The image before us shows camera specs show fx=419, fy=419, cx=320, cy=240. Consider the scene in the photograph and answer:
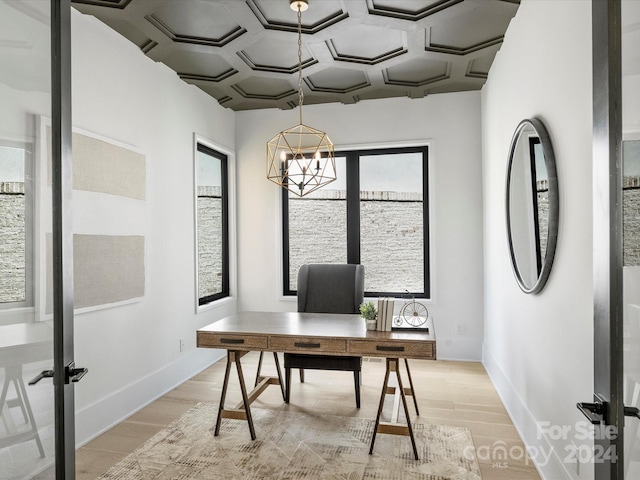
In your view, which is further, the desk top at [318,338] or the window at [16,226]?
the desk top at [318,338]

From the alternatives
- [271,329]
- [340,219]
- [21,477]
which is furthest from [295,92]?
[21,477]

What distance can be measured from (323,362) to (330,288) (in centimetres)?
69

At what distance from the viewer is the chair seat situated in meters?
2.82

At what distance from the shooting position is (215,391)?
3498 mm

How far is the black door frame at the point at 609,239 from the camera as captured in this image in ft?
3.10

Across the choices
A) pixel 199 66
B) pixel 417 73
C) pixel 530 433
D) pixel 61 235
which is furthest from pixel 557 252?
pixel 199 66

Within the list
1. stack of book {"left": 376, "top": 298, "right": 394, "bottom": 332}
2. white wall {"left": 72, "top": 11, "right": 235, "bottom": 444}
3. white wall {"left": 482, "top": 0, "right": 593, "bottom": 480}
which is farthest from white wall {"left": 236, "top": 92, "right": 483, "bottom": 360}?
stack of book {"left": 376, "top": 298, "right": 394, "bottom": 332}

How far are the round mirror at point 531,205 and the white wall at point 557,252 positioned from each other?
0.17ft

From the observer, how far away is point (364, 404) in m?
3.18

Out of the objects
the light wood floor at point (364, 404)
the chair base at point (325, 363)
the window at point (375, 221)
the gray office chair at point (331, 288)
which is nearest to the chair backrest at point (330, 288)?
the gray office chair at point (331, 288)

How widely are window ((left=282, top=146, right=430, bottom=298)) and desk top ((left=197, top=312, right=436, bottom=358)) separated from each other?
1.82m

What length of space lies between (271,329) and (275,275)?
2.18 meters

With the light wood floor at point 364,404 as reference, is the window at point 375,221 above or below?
above

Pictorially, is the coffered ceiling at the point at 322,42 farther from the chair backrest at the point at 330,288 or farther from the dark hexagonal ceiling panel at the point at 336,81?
the chair backrest at the point at 330,288
